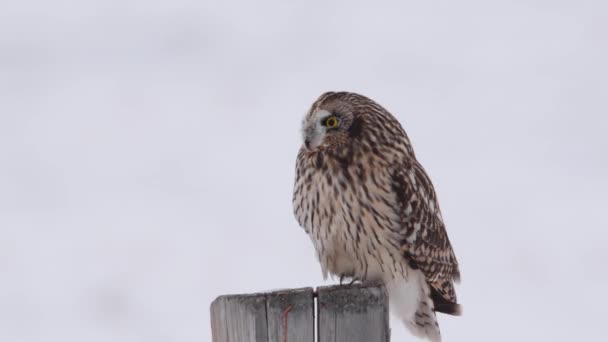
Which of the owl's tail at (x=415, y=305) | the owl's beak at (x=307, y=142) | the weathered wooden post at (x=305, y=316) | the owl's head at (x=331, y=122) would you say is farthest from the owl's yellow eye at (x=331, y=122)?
the weathered wooden post at (x=305, y=316)

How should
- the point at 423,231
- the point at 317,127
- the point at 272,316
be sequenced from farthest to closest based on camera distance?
the point at 423,231
the point at 317,127
the point at 272,316

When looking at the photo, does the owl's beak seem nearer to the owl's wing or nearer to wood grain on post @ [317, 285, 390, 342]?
the owl's wing

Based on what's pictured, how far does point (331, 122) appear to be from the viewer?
403 centimetres

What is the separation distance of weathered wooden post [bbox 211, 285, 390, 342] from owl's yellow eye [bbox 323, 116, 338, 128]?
158cm

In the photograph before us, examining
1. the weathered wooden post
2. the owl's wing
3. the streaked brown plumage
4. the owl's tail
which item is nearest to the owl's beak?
the streaked brown plumage

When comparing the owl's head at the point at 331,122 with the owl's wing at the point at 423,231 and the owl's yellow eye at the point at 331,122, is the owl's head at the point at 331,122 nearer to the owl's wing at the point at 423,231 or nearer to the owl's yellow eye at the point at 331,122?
the owl's yellow eye at the point at 331,122

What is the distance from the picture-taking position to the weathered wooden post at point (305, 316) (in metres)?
2.35

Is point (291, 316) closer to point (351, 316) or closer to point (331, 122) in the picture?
point (351, 316)

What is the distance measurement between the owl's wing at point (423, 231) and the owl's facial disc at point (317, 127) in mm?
362

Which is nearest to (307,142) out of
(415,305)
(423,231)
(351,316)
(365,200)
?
(365,200)

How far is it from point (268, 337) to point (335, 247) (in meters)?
1.78

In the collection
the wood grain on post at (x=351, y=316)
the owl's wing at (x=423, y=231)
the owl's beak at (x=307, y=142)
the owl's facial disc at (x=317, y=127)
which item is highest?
the owl's facial disc at (x=317, y=127)

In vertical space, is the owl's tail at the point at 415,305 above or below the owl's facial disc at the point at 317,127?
below

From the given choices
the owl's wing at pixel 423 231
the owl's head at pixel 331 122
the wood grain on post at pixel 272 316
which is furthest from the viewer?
the owl's wing at pixel 423 231
